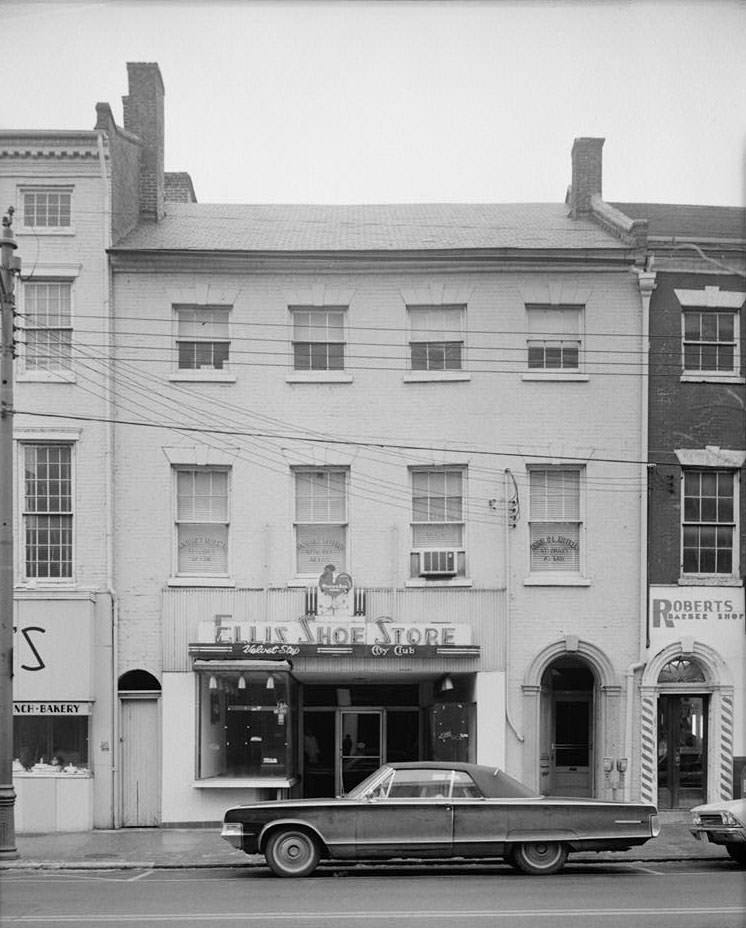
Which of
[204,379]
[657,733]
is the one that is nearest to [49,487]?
[204,379]

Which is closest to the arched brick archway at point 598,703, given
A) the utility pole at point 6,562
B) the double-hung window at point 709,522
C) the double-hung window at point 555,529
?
the double-hung window at point 555,529

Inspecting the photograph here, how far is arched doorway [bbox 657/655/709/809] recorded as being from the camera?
23.2m

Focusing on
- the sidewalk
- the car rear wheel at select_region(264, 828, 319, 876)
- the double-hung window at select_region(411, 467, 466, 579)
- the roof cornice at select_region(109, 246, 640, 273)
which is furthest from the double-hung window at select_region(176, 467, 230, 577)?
the car rear wheel at select_region(264, 828, 319, 876)

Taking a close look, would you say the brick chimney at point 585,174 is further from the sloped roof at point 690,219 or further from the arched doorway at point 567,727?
the arched doorway at point 567,727

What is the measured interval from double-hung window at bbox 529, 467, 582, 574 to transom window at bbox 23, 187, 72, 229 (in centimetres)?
962

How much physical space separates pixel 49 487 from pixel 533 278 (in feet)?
31.0

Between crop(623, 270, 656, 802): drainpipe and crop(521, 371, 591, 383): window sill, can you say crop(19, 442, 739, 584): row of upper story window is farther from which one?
crop(521, 371, 591, 383): window sill

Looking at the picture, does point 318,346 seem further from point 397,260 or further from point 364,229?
point 364,229

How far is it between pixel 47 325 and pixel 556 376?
30.0 feet

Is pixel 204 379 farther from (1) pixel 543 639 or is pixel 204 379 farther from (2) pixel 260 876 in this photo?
(2) pixel 260 876

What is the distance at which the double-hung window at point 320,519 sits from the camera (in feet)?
76.9

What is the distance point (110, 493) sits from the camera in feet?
75.7

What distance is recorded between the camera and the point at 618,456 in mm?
23484

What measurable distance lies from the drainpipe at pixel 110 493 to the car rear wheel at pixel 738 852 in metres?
10.3
